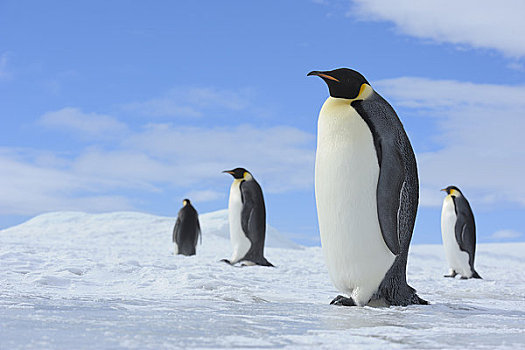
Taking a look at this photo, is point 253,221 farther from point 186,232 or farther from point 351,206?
point 351,206

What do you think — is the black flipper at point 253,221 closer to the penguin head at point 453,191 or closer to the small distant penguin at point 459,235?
the small distant penguin at point 459,235

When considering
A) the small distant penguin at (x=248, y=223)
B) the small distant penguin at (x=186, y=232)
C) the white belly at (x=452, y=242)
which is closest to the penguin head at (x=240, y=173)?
the small distant penguin at (x=248, y=223)

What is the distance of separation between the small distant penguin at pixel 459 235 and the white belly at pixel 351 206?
642 cm

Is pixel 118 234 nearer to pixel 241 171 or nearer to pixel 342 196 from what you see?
pixel 241 171

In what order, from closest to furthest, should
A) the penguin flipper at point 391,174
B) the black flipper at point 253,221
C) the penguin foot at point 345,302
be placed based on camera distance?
the penguin flipper at point 391,174
the penguin foot at point 345,302
the black flipper at point 253,221

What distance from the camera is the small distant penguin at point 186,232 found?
13.5 metres

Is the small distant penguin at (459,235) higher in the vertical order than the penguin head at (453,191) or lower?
lower

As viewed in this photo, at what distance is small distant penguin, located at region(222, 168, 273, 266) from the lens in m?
9.40

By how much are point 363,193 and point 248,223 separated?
5.66 m

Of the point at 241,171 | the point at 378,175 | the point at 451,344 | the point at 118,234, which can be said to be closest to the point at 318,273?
the point at 241,171

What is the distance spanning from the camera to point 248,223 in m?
9.40

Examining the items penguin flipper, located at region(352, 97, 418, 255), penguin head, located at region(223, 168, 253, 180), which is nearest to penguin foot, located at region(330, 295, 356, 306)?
penguin flipper, located at region(352, 97, 418, 255)

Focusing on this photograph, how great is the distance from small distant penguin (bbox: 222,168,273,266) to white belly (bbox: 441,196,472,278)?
123 inches

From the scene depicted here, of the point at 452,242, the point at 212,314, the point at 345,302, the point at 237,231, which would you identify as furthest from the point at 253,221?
the point at 212,314
